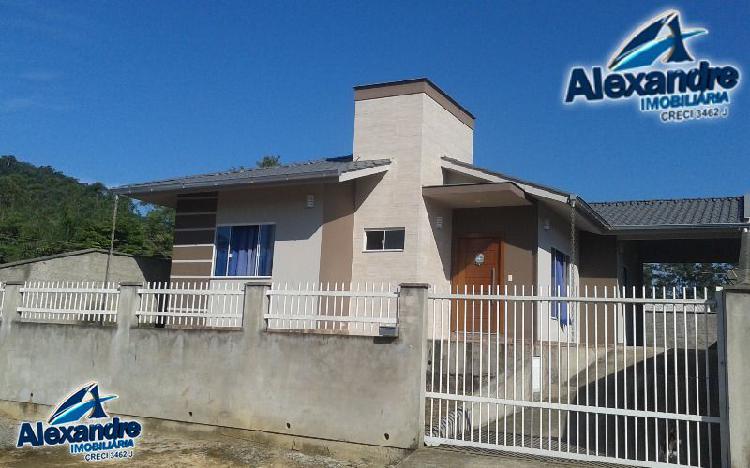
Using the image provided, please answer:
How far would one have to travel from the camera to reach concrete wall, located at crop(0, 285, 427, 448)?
7.19 m

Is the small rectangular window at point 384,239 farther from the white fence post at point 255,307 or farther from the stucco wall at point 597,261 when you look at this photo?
the stucco wall at point 597,261

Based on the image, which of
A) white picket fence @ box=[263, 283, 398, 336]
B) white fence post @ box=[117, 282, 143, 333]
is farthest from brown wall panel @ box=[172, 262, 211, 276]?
white fence post @ box=[117, 282, 143, 333]

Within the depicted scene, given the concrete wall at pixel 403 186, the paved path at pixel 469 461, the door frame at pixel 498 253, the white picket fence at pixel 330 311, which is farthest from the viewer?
the door frame at pixel 498 253

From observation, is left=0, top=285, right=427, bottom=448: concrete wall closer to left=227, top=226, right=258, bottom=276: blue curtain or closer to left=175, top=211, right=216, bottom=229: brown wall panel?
left=227, top=226, right=258, bottom=276: blue curtain

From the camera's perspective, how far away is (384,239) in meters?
12.5

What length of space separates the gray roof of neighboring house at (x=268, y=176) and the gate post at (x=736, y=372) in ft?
22.8

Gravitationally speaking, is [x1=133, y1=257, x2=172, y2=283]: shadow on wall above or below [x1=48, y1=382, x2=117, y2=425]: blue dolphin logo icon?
above

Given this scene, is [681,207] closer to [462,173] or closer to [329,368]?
[462,173]

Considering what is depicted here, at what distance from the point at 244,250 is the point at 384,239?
3048 mm

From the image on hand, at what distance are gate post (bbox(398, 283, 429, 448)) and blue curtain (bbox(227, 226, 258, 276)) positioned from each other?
6407mm

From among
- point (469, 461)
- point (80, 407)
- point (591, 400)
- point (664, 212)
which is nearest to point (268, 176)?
point (80, 407)

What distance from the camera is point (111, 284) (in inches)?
595

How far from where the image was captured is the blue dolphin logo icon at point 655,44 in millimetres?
10938

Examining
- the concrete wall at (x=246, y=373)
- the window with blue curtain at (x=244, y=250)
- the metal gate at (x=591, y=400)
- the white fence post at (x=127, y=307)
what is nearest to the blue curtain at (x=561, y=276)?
the metal gate at (x=591, y=400)
